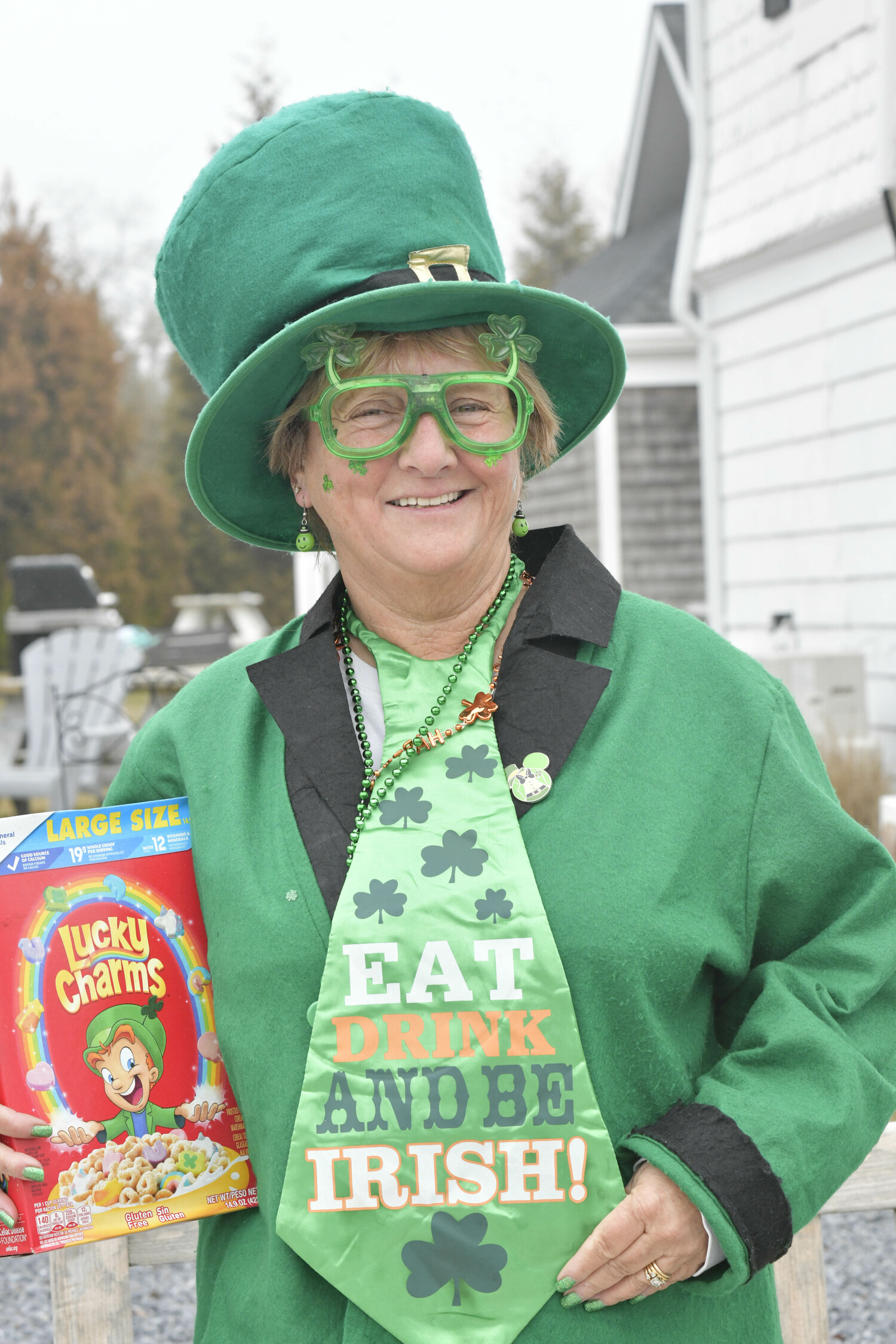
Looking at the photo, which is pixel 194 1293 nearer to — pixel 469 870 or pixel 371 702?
pixel 371 702

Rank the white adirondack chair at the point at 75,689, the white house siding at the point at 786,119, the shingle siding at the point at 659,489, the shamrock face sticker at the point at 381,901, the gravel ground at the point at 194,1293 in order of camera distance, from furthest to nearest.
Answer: the shingle siding at the point at 659,489, the white adirondack chair at the point at 75,689, the white house siding at the point at 786,119, the gravel ground at the point at 194,1293, the shamrock face sticker at the point at 381,901

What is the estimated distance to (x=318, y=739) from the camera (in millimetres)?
1729

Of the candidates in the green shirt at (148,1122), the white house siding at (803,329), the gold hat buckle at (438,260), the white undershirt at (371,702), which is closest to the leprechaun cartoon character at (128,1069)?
the green shirt at (148,1122)

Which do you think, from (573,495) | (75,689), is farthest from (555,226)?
(75,689)

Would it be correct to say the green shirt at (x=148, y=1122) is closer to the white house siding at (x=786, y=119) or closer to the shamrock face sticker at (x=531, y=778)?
the shamrock face sticker at (x=531, y=778)

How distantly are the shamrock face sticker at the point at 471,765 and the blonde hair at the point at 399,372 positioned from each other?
0.45 m

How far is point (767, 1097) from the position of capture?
1487 mm

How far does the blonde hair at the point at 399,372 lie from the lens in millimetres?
1672

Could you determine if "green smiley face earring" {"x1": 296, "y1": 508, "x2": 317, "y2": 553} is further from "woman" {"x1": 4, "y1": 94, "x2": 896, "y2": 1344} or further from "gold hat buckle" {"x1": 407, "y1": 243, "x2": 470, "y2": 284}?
"gold hat buckle" {"x1": 407, "y1": 243, "x2": 470, "y2": 284}

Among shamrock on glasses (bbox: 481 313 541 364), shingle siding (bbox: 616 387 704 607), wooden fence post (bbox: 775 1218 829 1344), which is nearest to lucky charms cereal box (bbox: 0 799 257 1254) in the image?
shamrock on glasses (bbox: 481 313 541 364)

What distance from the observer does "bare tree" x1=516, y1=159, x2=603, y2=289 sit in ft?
117

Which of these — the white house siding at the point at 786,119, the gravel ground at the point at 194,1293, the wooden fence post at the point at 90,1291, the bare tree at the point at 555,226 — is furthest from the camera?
the bare tree at the point at 555,226

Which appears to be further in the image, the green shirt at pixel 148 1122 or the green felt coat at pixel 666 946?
the green shirt at pixel 148 1122

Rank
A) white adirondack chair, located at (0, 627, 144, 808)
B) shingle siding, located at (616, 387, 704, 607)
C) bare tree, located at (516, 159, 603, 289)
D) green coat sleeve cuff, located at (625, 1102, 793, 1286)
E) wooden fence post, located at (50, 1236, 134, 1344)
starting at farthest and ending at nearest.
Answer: bare tree, located at (516, 159, 603, 289) < shingle siding, located at (616, 387, 704, 607) < white adirondack chair, located at (0, 627, 144, 808) < wooden fence post, located at (50, 1236, 134, 1344) < green coat sleeve cuff, located at (625, 1102, 793, 1286)
